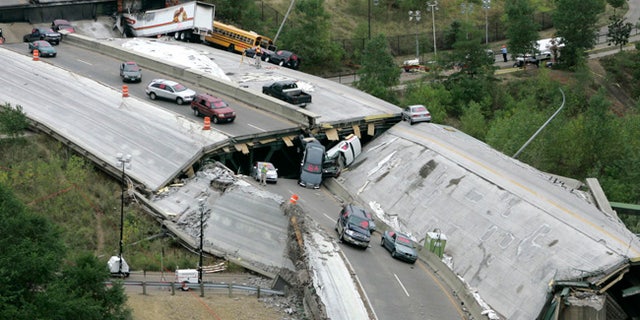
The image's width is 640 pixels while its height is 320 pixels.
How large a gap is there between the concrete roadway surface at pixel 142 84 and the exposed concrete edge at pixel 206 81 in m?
0.43

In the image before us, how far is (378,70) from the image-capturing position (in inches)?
3398

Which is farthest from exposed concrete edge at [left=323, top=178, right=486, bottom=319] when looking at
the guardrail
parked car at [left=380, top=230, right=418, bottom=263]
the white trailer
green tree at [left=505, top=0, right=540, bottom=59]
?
green tree at [left=505, top=0, right=540, bottom=59]

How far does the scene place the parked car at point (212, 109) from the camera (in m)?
65.5

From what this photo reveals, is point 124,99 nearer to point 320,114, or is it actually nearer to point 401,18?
point 320,114

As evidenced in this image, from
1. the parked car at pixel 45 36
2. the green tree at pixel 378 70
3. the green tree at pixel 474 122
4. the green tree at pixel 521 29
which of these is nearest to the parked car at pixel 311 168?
the green tree at pixel 474 122

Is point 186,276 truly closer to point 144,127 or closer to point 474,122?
point 144,127

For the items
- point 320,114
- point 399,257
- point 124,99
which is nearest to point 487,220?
point 399,257

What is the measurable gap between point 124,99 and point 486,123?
33032 mm

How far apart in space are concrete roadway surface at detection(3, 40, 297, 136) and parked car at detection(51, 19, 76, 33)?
2009 millimetres

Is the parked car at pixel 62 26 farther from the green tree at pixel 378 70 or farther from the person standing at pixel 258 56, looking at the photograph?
the green tree at pixel 378 70

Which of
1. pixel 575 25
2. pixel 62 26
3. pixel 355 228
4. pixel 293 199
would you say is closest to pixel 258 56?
pixel 62 26

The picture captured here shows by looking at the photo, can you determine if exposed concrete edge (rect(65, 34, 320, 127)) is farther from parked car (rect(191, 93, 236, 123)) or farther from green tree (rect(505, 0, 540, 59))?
green tree (rect(505, 0, 540, 59))

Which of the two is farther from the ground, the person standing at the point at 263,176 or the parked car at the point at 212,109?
the parked car at the point at 212,109

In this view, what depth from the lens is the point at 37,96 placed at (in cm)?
6900
